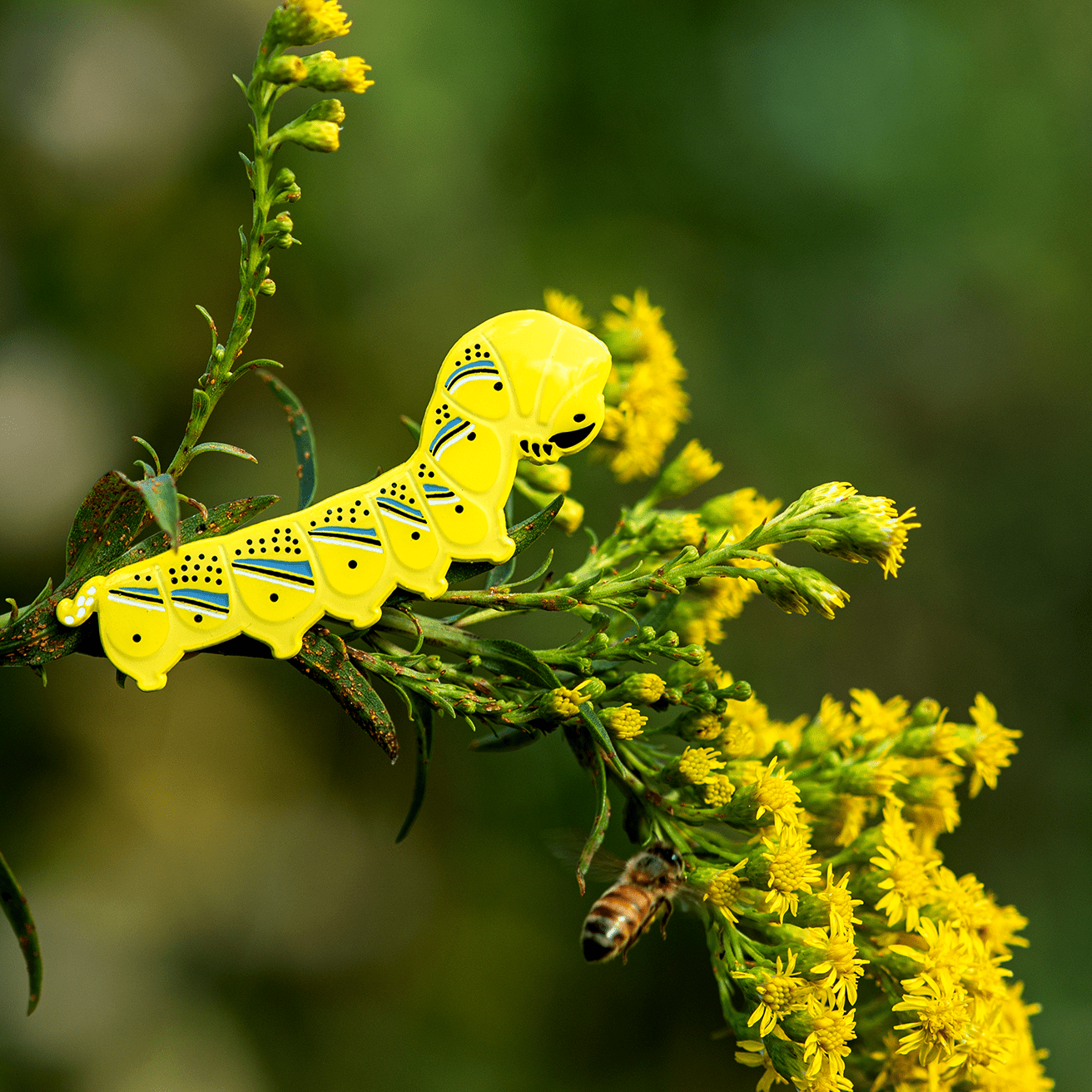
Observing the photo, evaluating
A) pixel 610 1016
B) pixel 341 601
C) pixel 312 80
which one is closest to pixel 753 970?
pixel 341 601

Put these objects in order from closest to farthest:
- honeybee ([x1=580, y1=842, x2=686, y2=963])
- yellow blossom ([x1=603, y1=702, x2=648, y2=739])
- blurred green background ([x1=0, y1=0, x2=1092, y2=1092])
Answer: yellow blossom ([x1=603, y1=702, x2=648, y2=739]), honeybee ([x1=580, y1=842, x2=686, y2=963]), blurred green background ([x1=0, y1=0, x2=1092, y2=1092])

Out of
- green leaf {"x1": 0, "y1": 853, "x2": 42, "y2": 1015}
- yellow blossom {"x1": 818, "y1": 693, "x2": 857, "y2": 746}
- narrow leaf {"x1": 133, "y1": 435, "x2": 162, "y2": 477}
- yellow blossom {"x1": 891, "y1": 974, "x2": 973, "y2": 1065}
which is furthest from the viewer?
yellow blossom {"x1": 818, "y1": 693, "x2": 857, "y2": 746}

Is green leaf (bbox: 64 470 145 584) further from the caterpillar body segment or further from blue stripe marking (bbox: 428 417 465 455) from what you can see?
blue stripe marking (bbox: 428 417 465 455)

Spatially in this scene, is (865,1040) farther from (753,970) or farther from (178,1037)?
(178,1037)

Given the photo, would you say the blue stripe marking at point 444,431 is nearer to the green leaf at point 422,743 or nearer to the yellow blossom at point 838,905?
the green leaf at point 422,743

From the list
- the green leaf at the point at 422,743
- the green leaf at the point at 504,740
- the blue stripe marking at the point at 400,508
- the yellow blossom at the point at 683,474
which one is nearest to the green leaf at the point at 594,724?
the green leaf at the point at 504,740

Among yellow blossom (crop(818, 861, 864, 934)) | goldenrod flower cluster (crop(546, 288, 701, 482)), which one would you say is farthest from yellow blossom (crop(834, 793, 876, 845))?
goldenrod flower cluster (crop(546, 288, 701, 482))
